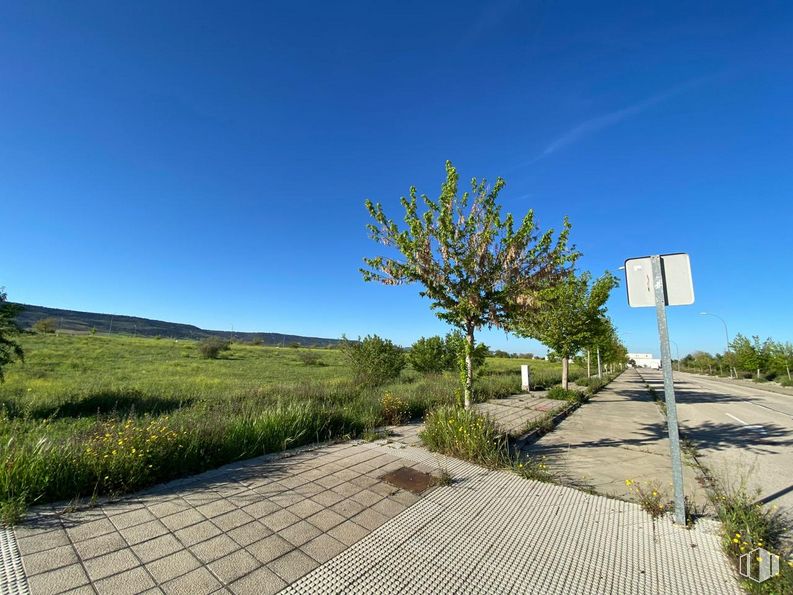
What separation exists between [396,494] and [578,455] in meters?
4.23

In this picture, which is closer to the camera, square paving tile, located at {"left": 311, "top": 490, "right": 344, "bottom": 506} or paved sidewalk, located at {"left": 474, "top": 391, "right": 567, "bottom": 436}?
square paving tile, located at {"left": 311, "top": 490, "right": 344, "bottom": 506}

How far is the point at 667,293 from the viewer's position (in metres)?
3.71

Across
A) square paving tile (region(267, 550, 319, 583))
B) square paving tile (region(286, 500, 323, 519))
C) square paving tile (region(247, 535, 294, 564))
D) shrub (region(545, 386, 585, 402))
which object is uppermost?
shrub (region(545, 386, 585, 402))

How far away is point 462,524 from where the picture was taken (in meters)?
3.43

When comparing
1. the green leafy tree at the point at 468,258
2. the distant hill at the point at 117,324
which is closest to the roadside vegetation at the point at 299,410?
the green leafy tree at the point at 468,258

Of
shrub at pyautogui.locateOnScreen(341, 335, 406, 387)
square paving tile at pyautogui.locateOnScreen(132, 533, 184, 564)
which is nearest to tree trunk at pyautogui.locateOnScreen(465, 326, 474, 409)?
square paving tile at pyautogui.locateOnScreen(132, 533, 184, 564)

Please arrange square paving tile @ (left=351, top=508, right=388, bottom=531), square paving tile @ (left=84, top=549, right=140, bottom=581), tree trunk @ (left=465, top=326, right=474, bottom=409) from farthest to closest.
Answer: tree trunk @ (left=465, top=326, right=474, bottom=409), square paving tile @ (left=351, top=508, right=388, bottom=531), square paving tile @ (left=84, top=549, right=140, bottom=581)

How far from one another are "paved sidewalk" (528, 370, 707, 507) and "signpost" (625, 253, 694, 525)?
4.23 ft

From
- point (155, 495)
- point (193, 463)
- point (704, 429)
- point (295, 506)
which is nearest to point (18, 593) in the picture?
point (155, 495)

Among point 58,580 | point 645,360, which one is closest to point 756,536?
point 58,580

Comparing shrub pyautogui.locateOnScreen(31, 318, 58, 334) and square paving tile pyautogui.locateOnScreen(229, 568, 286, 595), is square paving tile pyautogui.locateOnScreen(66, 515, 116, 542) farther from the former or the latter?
shrub pyautogui.locateOnScreen(31, 318, 58, 334)

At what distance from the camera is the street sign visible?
3660 millimetres

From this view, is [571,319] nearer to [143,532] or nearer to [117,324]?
[143,532]

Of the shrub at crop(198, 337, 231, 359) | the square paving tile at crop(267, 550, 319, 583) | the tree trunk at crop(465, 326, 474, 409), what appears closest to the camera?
the square paving tile at crop(267, 550, 319, 583)
